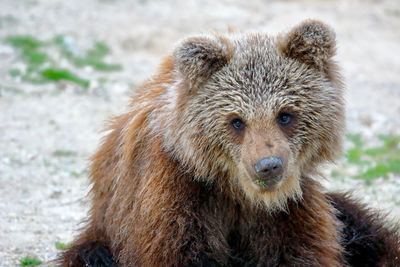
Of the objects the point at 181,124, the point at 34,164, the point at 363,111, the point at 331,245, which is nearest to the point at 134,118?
the point at 181,124

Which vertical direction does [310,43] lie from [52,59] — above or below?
above

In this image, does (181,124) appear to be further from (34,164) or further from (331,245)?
(34,164)

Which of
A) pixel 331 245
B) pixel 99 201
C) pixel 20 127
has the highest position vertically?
pixel 331 245

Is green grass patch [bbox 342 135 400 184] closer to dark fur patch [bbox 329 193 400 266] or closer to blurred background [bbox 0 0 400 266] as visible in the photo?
blurred background [bbox 0 0 400 266]

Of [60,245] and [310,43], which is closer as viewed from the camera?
[310,43]

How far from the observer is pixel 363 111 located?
1156 centimetres

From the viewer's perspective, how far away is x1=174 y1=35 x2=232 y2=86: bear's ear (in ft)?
15.9

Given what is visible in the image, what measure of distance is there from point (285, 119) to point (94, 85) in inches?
283

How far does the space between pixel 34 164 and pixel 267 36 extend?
4.41m

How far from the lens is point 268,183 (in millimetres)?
4672

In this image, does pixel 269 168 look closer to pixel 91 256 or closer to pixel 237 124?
pixel 237 124

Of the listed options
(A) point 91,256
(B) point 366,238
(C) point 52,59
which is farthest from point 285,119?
(C) point 52,59

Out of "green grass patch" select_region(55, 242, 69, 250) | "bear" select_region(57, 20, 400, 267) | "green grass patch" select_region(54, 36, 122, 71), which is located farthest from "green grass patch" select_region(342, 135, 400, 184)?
"green grass patch" select_region(54, 36, 122, 71)

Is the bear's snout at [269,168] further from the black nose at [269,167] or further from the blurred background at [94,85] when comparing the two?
the blurred background at [94,85]
